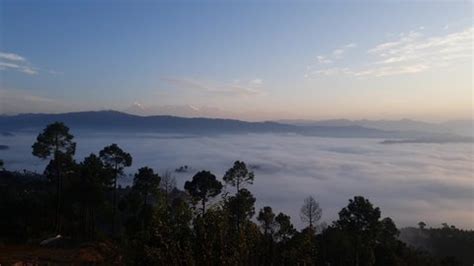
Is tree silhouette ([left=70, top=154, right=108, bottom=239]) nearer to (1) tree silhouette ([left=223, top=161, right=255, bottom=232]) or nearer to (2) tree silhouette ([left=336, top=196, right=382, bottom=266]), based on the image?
(1) tree silhouette ([left=223, top=161, right=255, bottom=232])

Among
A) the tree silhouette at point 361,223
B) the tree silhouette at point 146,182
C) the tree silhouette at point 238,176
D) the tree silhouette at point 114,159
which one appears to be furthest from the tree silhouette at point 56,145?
the tree silhouette at point 361,223

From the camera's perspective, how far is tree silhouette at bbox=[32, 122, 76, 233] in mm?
27703

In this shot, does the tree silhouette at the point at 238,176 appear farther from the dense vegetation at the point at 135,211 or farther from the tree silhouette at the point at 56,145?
the tree silhouette at the point at 56,145

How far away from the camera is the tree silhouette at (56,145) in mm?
27703

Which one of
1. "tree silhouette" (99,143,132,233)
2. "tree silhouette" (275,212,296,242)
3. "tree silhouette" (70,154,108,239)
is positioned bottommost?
"tree silhouette" (275,212,296,242)

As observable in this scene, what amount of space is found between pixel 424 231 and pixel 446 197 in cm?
5221

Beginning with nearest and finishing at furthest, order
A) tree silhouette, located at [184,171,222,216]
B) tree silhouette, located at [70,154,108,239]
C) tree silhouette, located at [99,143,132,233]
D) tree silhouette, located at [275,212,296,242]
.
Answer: tree silhouette, located at [184,171,222,216]
tree silhouette, located at [275,212,296,242]
tree silhouette, located at [70,154,108,239]
tree silhouette, located at [99,143,132,233]

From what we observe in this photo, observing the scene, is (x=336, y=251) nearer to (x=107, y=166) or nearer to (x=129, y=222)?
(x=129, y=222)

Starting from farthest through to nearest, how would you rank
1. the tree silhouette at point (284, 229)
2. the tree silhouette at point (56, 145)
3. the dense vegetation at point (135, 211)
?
the tree silhouette at point (284, 229) → the tree silhouette at point (56, 145) → the dense vegetation at point (135, 211)

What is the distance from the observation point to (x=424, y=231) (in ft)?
240

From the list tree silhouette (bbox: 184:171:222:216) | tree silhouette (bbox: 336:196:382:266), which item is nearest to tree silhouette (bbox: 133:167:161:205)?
tree silhouette (bbox: 184:171:222:216)

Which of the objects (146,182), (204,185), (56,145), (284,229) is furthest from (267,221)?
(56,145)

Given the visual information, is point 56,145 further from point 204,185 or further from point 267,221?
point 267,221

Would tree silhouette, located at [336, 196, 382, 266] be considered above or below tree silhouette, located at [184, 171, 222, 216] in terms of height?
below
